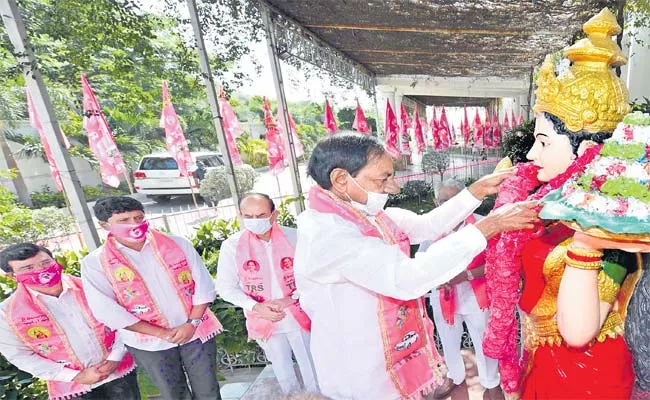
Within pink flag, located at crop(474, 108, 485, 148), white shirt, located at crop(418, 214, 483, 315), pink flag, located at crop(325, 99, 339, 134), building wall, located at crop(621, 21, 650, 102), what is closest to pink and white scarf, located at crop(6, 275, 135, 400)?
white shirt, located at crop(418, 214, 483, 315)

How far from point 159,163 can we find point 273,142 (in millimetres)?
9112

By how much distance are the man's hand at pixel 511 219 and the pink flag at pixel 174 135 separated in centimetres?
551

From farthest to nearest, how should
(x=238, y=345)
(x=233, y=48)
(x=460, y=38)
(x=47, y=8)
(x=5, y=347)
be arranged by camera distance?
(x=460, y=38) < (x=233, y=48) < (x=47, y=8) < (x=238, y=345) < (x=5, y=347)

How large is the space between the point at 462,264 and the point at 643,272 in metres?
0.54

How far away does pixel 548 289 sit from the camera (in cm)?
130

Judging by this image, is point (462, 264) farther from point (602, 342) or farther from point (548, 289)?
point (602, 342)

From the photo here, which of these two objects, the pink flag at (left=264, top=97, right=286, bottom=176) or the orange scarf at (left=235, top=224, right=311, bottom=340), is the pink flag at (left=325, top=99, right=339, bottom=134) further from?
the orange scarf at (left=235, top=224, right=311, bottom=340)

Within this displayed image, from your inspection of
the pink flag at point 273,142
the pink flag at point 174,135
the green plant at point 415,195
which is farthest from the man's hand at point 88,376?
the green plant at point 415,195

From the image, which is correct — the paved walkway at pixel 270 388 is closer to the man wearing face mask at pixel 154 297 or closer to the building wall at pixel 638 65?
the man wearing face mask at pixel 154 297

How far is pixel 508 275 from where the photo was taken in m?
1.36

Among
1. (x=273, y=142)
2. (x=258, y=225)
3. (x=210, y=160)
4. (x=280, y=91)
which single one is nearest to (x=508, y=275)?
(x=258, y=225)

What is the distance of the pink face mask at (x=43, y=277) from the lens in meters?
2.19

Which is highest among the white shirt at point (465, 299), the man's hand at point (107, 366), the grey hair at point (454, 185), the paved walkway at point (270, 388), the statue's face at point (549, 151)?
the statue's face at point (549, 151)

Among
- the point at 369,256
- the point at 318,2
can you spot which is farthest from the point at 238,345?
the point at 318,2
